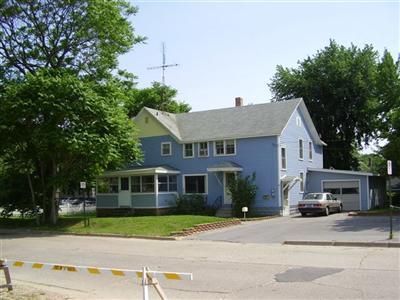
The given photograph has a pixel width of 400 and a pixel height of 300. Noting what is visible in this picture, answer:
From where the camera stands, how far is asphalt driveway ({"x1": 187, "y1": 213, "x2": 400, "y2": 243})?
20656mm

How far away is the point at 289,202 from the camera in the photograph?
119 feet

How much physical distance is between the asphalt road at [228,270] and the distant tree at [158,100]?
141ft

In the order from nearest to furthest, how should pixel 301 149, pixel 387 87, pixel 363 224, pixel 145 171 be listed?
pixel 363 224, pixel 145 171, pixel 301 149, pixel 387 87

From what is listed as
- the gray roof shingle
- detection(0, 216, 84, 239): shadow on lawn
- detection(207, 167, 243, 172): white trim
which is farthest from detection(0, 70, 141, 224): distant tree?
the gray roof shingle

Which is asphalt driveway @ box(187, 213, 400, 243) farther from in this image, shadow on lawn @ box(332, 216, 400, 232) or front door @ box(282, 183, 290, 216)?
front door @ box(282, 183, 290, 216)

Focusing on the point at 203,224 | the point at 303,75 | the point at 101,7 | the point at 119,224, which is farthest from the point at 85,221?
the point at 303,75

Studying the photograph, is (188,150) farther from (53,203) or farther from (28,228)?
(28,228)

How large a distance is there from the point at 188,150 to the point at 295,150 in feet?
26.2

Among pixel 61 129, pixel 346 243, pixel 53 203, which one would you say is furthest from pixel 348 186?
pixel 61 129

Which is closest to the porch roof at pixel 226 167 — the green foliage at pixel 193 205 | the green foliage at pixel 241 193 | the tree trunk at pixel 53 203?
the green foliage at pixel 241 193

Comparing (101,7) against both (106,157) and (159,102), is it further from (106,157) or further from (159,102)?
(159,102)

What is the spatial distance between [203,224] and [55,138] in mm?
8905

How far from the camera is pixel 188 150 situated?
127 ft

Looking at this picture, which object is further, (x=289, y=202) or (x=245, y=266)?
(x=289, y=202)
